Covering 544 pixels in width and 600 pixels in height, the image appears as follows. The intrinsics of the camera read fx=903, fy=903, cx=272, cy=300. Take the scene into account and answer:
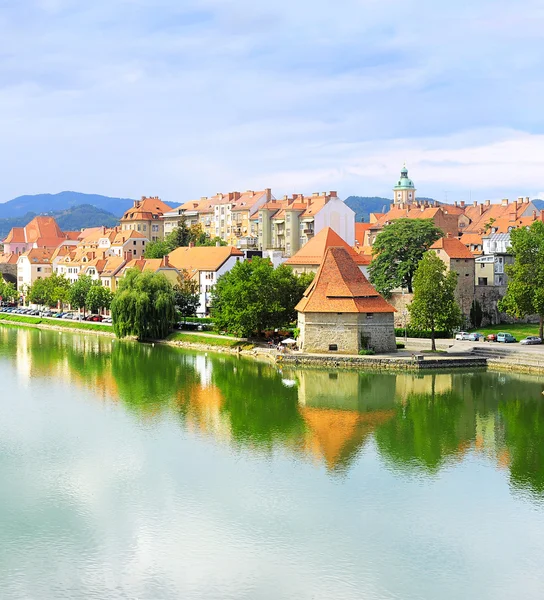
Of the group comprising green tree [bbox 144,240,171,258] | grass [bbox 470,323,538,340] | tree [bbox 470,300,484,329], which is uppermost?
green tree [bbox 144,240,171,258]

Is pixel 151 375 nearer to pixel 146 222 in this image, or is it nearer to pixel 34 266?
pixel 34 266

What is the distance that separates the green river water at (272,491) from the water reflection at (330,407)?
12cm

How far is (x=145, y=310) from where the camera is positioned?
172 feet

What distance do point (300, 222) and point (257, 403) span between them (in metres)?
44.8

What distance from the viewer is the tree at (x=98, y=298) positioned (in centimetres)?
6419

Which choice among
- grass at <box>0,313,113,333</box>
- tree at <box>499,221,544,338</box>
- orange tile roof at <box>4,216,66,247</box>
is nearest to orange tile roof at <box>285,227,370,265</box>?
grass at <box>0,313,113,333</box>

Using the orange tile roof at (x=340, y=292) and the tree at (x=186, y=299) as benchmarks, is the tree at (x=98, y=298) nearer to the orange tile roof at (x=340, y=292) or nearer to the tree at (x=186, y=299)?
the tree at (x=186, y=299)

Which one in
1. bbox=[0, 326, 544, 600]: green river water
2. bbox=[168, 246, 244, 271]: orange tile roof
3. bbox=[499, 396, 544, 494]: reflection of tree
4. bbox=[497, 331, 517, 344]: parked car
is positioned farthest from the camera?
bbox=[168, 246, 244, 271]: orange tile roof

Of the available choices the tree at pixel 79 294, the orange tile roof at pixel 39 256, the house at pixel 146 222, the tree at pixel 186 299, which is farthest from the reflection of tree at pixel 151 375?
the house at pixel 146 222

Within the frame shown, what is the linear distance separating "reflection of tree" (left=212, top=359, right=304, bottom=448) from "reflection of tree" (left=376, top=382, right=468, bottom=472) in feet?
9.96

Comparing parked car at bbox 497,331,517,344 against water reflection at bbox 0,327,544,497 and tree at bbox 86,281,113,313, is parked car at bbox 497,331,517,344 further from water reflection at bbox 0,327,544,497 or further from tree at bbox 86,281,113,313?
tree at bbox 86,281,113,313

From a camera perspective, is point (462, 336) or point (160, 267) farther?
point (160, 267)

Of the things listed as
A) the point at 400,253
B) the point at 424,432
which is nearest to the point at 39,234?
the point at 400,253

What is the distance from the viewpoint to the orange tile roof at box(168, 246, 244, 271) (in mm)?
64531
